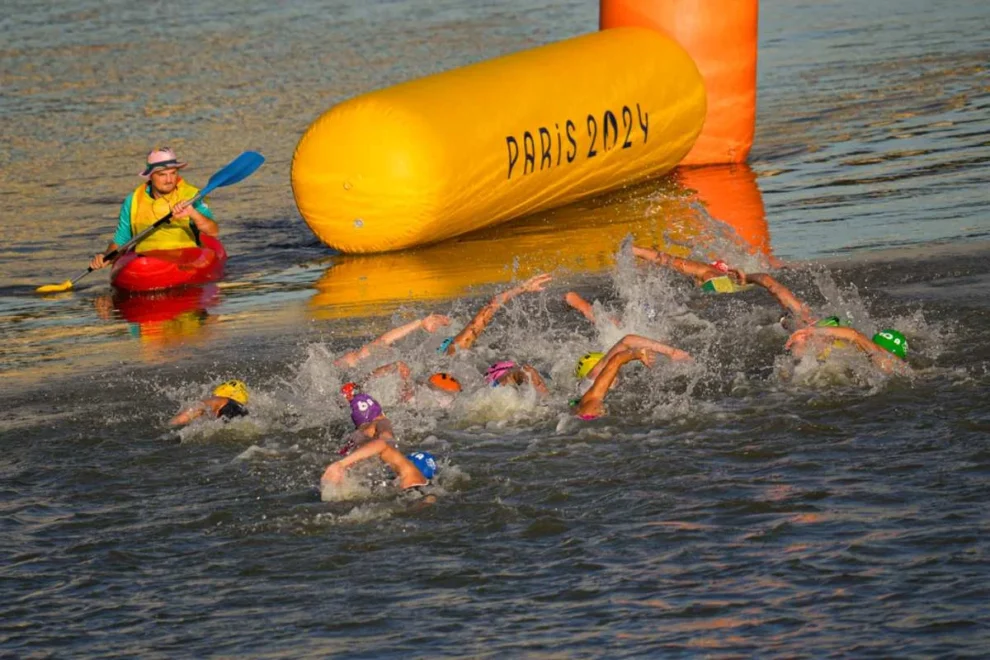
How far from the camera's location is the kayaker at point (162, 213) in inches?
540

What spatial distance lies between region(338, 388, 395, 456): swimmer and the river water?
8.5 inches

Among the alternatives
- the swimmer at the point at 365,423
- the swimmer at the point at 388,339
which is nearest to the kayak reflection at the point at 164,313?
the swimmer at the point at 388,339

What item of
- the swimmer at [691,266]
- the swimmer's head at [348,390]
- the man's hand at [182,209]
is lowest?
the swimmer's head at [348,390]

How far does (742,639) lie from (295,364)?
193 inches

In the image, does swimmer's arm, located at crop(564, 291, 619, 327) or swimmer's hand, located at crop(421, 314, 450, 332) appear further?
swimmer's arm, located at crop(564, 291, 619, 327)

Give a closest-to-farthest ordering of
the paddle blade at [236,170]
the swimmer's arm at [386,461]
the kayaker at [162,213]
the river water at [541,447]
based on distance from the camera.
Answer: the river water at [541,447] → the swimmer's arm at [386,461] → the kayaker at [162,213] → the paddle blade at [236,170]

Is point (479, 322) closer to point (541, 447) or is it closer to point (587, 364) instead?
point (587, 364)

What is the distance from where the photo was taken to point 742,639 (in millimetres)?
6422

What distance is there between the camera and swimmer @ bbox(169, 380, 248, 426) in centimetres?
945

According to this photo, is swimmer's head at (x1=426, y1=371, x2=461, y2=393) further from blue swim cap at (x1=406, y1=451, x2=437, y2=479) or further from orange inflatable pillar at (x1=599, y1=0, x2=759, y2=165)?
orange inflatable pillar at (x1=599, y1=0, x2=759, y2=165)

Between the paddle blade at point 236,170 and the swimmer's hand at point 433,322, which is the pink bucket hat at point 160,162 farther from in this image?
the swimmer's hand at point 433,322

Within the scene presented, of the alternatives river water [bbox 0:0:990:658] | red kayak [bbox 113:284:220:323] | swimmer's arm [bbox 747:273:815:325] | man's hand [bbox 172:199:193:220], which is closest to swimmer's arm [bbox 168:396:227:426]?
river water [bbox 0:0:990:658]

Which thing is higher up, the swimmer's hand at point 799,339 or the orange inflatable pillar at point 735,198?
the orange inflatable pillar at point 735,198

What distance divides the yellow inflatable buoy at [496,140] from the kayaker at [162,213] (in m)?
0.93
